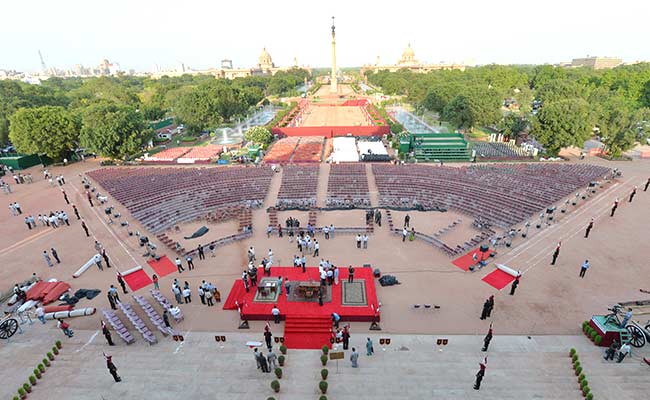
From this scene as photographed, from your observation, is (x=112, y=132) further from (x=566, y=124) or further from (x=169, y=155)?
(x=566, y=124)

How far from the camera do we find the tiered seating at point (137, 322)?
734 inches

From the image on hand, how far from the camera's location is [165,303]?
21.5 m

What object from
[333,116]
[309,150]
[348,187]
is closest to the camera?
[348,187]

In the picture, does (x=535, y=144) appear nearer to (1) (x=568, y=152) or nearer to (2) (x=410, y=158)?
(1) (x=568, y=152)

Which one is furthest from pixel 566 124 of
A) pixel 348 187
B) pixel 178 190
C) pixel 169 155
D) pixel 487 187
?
pixel 169 155

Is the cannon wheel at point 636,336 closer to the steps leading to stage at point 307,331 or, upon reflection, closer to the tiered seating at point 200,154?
the steps leading to stage at point 307,331

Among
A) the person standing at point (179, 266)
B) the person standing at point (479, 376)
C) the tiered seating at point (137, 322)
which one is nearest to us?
the person standing at point (479, 376)

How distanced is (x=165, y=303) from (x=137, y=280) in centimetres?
517

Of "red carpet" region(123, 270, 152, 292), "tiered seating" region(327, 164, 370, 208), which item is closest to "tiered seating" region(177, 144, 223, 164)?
"tiered seating" region(327, 164, 370, 208)

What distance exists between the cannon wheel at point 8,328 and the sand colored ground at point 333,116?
252ft

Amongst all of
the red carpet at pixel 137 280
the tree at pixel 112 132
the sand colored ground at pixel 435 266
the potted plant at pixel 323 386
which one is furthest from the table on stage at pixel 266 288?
the tree at pixel 112 132

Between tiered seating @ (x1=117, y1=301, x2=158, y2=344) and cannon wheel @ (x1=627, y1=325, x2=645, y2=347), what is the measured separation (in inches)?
1043

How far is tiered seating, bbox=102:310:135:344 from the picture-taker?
61.0 ft

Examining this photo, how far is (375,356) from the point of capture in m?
17.4
